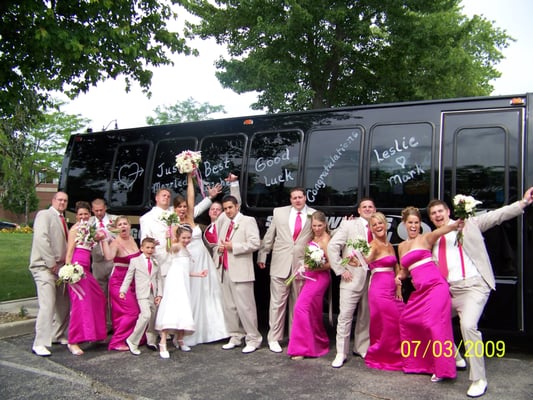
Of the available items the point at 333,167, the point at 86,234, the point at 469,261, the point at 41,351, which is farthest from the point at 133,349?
the point at 469,261

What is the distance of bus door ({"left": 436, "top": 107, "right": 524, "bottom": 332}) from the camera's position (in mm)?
5539

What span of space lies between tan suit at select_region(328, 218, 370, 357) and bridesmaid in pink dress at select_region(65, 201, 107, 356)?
3.00m

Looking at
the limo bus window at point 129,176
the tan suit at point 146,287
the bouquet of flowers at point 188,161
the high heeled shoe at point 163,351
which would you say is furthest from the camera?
the limo bus window at point 129,176

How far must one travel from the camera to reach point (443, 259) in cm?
534

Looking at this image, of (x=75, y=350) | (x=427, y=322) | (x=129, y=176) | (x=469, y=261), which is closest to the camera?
(x=427, y=322)

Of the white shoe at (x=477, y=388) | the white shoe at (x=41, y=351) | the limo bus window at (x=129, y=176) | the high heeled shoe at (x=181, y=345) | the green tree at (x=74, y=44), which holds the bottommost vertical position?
the white shoe at (x=41, y=351)

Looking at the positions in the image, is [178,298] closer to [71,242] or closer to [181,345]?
[181,345]

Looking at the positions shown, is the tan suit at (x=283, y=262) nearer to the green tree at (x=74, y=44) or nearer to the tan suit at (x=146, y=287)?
the tan suit at (x=146, y=287)

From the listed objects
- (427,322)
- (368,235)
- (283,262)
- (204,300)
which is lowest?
(204,300)

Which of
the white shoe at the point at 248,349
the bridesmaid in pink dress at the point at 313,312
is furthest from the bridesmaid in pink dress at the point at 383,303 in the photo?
the white shoe at the point at 248,349

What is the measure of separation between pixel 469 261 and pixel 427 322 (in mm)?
753

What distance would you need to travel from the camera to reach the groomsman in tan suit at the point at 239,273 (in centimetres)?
658

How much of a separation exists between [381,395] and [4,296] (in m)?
7.48

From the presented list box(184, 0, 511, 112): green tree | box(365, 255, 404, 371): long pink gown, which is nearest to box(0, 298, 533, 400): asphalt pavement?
box(365, 255, 404, 371): long pink gown
